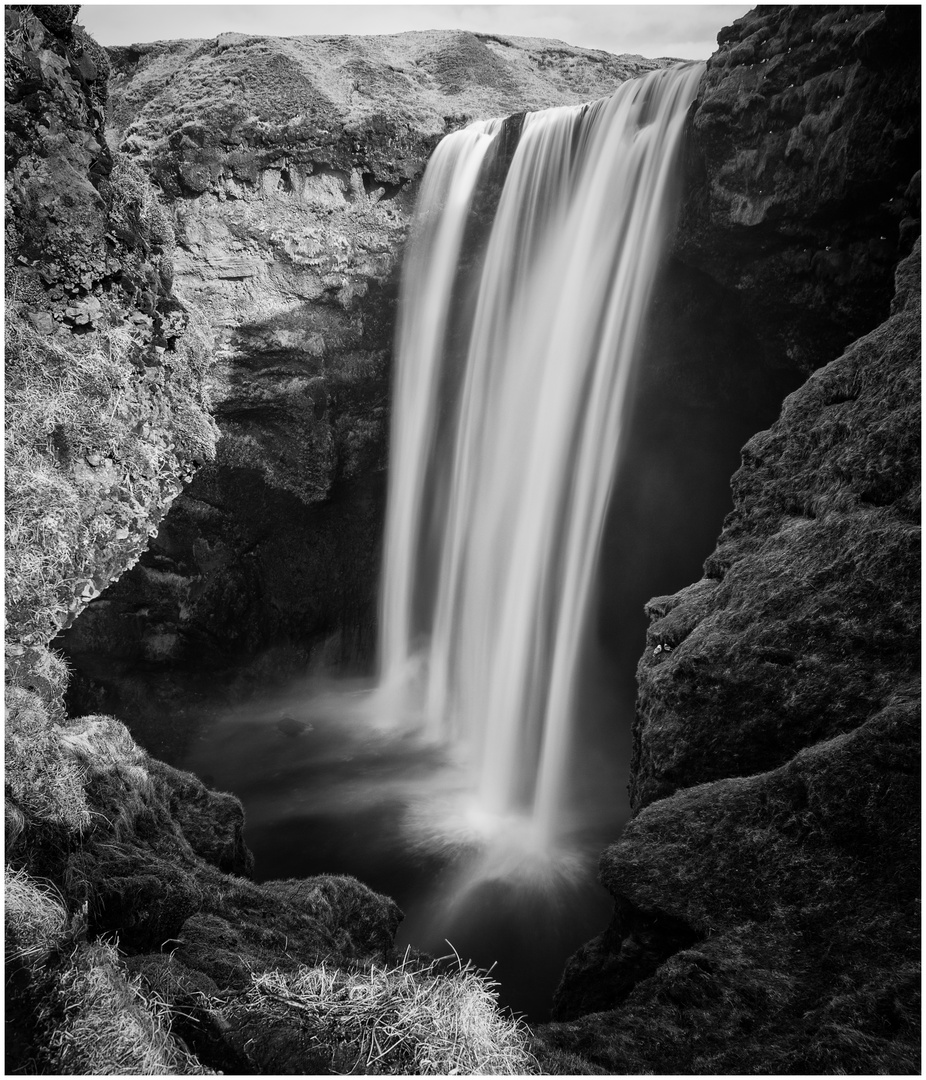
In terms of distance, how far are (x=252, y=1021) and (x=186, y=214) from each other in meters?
15.3

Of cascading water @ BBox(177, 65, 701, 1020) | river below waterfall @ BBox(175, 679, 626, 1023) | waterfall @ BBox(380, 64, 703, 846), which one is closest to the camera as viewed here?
river below waterfall @ BBox(175, 679, 626, 1023)

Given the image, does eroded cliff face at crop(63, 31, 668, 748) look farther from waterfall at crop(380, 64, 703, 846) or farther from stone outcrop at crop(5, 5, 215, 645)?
stone outcrop at crop(5, 5, 215, 645)

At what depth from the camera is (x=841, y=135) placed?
27.7 ft

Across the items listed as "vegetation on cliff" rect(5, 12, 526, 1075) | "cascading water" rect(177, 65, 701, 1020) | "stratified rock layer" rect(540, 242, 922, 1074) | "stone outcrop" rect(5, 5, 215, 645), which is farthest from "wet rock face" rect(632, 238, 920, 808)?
"stone outcrop" rect(5, 5, 215, 645)

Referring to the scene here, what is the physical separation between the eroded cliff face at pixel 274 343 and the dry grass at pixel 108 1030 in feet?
44.0

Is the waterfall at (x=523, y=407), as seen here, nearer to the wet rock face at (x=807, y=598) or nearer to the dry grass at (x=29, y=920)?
the wet rock face at (x=807, y=598)

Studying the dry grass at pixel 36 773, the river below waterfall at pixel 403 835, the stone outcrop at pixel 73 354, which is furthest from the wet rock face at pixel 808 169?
the dry grass at pixel 36 773

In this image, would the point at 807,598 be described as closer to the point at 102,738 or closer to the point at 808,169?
the point at 102,738

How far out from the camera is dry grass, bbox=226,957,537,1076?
320cm

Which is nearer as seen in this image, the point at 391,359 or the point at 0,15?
the point at 0,15

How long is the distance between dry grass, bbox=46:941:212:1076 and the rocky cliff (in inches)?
75.5

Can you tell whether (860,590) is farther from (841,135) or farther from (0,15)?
(0,15)

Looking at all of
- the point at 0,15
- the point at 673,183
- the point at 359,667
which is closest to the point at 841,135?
the point at 673,183

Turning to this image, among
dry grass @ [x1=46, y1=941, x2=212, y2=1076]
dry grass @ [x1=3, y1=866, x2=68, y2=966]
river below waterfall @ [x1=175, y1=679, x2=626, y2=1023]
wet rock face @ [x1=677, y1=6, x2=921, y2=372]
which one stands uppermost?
wet rock face @ [x1=677, y1=6, x2=921, y2=372]
